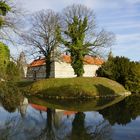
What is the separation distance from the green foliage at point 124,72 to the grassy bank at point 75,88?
5.19 meters

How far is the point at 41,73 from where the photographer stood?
104938mm

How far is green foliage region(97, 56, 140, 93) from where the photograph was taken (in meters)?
65.2

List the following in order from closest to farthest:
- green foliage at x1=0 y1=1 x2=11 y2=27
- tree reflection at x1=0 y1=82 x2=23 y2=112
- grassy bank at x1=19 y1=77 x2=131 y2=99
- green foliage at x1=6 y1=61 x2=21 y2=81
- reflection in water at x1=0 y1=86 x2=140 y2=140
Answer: tree reflection at x1=0 y1=82 x2=23 y2=112 < green foliage at x1=6 y1=61 x2=21 y2=81 < reflection in water at x1=0 y1=86 x2=140 y2=140 < green foliage at x1=0 y1=1 x2=11 y2=27 < grassy bank at x1=19 y1=77 x2=131 y2=99

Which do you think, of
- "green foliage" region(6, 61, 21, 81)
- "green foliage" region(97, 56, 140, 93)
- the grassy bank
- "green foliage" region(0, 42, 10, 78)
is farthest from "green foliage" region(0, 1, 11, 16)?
"green foliage" region(97, 56, 140, 93)

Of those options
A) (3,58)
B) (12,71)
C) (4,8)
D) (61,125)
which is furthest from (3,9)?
(61,125)

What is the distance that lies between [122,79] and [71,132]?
46973mm

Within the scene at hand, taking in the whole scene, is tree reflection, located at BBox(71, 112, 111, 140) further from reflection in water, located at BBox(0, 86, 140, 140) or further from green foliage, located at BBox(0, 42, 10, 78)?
green foliage, located at BBox(0, 42, 10, 78)

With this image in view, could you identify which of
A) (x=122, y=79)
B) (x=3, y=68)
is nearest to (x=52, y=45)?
(x=122, y=79)

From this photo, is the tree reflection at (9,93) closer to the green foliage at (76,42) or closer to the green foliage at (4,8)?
the green foliage at (4,8)

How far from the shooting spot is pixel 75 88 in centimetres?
5556

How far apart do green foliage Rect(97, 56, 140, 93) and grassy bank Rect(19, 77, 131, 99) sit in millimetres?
5189

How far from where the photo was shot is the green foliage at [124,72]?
2569 inches

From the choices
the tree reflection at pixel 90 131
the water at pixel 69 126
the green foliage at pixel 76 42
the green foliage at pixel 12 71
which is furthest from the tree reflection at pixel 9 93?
the green foliage at pixel 76 42

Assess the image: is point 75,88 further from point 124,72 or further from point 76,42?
point 124,72
